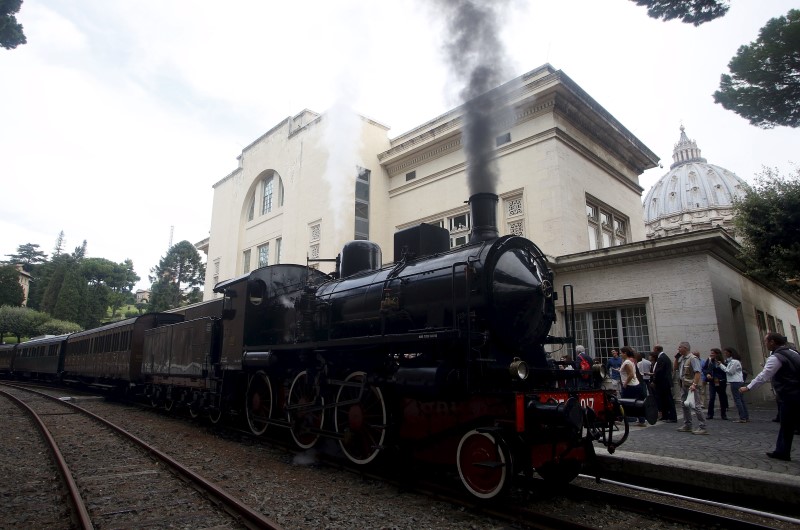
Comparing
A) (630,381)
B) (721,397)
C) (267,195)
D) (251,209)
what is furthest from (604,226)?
(251,209)

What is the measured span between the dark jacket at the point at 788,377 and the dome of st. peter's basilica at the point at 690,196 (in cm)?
8221

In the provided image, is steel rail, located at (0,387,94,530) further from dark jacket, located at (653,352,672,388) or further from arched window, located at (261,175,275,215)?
arched window, located at (261,175,275,215)

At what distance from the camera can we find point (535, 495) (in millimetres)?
5152

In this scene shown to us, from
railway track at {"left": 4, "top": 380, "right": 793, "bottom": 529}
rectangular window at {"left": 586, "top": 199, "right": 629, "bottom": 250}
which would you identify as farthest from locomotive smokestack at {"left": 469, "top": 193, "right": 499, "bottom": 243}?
rectangular window at {"left": 586, "top": 199, "right": 629, "bottom": 250}

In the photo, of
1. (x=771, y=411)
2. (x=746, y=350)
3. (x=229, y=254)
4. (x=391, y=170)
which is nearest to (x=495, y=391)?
(x=771, y=411)

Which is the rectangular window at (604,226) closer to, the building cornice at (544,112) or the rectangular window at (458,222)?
the building cornice at (544,112)

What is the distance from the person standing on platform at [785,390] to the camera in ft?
19.7

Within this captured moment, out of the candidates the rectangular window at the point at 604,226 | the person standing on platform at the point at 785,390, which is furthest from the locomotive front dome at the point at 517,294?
the rectangular window at the point at 604,226

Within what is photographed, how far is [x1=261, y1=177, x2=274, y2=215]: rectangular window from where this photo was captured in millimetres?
29656

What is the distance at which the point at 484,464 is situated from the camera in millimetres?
4570

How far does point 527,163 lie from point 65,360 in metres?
22.8

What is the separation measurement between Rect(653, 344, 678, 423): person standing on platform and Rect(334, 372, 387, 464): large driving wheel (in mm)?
6805

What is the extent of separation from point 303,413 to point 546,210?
41.0 feet

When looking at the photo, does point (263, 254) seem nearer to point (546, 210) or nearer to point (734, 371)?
point (546, 210)
